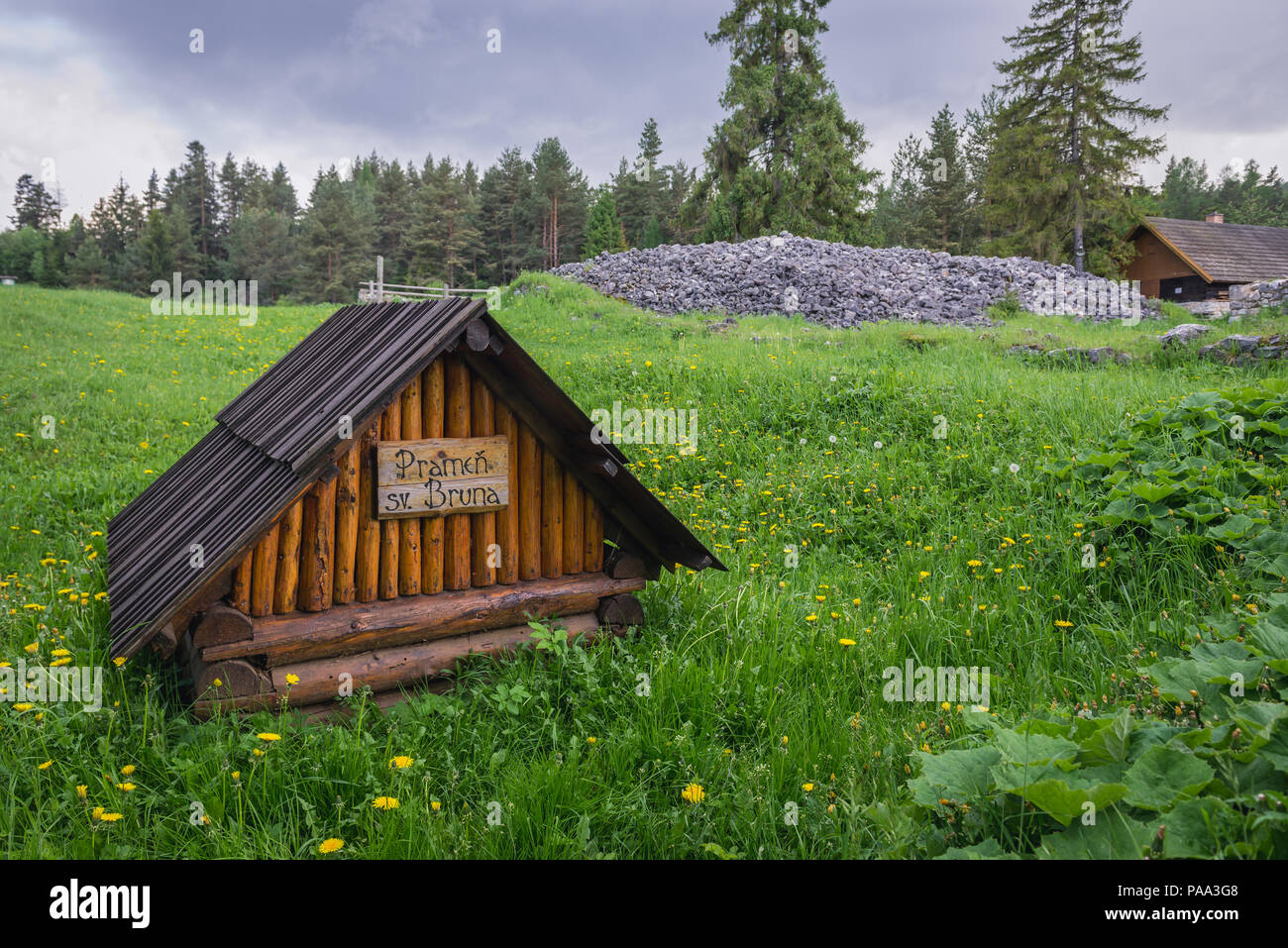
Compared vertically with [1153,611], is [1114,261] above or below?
above

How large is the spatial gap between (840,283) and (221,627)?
56.4 feet

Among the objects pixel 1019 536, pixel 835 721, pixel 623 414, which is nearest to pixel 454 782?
pixel 835 721

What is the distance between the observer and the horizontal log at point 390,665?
3.55m

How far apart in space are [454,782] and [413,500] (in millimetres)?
1407

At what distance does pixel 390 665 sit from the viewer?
3.75 meters

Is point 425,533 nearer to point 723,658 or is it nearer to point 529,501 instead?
point 529,501

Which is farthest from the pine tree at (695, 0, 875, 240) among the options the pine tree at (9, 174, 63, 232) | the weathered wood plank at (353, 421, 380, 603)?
the pine tree at (9, 174, 63, 232)

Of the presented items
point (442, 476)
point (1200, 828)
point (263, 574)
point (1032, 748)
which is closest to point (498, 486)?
point (442, 476)

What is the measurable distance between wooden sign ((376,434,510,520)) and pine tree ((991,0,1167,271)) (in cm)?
3258

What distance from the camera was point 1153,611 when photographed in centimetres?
439

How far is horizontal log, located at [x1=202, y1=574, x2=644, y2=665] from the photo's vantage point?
3465 mm

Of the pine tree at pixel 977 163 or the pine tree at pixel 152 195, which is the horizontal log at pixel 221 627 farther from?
the pine tree at pixel 152 195

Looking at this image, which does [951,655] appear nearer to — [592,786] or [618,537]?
[618,537]
